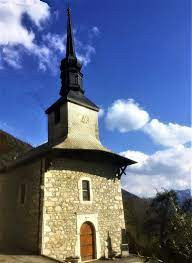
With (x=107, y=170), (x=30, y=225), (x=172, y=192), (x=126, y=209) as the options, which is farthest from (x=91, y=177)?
(x=126, y=209)

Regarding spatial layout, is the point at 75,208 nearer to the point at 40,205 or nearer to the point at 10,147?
the point at 40,205

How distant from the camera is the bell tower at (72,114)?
18.0 m

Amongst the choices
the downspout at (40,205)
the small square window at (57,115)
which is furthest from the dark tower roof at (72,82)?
the downspout at (40,205)

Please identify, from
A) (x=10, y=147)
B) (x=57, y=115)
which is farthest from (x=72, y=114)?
A: (x=10, y=147)

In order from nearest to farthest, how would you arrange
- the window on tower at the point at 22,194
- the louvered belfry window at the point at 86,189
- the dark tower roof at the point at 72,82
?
the louvered belfry window at the point at 86,189 → the window on tower at the point at 22,194 → the dark tower roof at the point at 72,82

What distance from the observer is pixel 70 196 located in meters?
15.4

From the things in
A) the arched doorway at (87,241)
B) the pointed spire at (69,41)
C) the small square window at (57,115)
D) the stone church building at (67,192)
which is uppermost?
the pointed spire at (69,41)

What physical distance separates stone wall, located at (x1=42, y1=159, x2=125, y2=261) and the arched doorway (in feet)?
0.94

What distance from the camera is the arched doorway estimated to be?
15298mm

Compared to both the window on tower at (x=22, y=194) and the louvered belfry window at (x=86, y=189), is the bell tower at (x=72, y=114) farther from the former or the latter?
the window on tower at (x=22, y=194)

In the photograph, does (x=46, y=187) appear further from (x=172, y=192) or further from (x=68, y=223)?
(x=172, y=192)

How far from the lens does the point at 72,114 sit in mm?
18516

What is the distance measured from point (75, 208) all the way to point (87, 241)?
6.41 ft

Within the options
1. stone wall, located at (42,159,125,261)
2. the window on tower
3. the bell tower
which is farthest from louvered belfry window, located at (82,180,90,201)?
the window on tower
